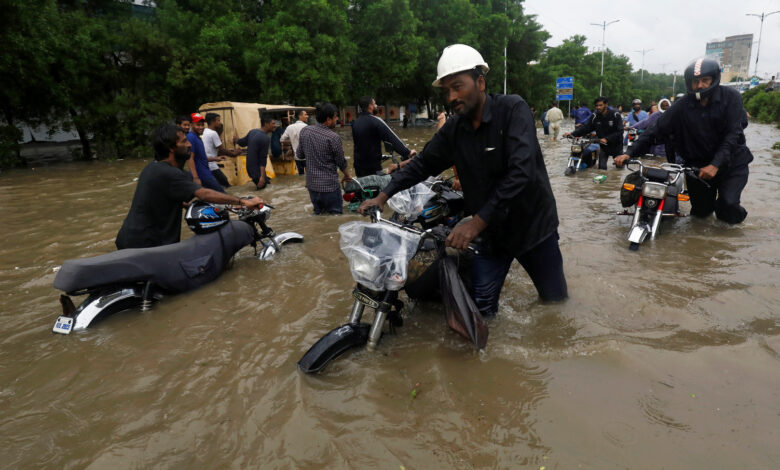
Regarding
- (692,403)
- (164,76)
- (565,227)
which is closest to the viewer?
(692,403)

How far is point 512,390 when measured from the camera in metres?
2.62

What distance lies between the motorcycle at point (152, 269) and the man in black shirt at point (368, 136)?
2051 millimetres

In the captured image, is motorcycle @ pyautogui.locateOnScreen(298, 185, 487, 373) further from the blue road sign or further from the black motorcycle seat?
the blue road sign

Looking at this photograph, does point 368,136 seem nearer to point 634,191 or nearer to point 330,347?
point 634,191

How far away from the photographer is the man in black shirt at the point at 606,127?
1020 centimetres

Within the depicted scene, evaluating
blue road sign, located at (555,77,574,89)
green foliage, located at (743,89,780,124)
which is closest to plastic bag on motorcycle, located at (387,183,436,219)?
green foliage, located at (743,89,780,124)

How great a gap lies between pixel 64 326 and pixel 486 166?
3.51 m

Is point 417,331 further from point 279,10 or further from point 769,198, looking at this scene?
point 279,10

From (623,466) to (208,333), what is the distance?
2.98 metres

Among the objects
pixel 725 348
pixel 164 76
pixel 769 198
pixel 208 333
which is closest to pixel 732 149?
pixel 725 348

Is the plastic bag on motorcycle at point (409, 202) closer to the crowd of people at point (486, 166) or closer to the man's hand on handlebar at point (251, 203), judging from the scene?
the crowd of people at point (486, 166)

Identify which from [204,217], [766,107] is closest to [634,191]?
[204,217]

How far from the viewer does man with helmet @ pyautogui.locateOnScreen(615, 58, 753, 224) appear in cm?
484

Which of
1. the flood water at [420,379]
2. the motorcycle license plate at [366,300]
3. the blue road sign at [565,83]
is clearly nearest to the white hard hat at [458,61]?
the motorcycle license plate at [366,300]
